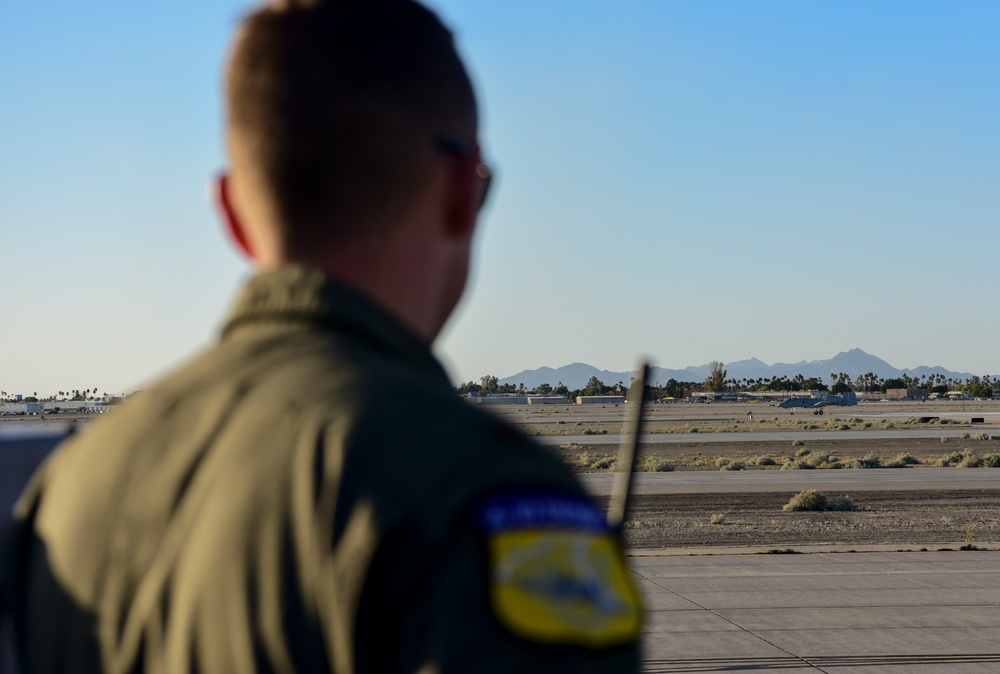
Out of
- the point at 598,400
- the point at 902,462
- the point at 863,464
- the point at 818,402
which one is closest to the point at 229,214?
the point at 863,464

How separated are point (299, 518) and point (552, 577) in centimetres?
29

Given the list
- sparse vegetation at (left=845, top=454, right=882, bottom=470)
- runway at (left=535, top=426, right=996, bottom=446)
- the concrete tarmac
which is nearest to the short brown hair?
the concrete tarmac

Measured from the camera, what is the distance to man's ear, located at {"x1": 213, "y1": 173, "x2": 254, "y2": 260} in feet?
5.66

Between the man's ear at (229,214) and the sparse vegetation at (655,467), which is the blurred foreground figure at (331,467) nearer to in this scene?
the man's ear at (229,214)

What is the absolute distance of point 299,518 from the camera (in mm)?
1209

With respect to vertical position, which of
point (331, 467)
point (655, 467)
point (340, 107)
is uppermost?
point (340, 107)

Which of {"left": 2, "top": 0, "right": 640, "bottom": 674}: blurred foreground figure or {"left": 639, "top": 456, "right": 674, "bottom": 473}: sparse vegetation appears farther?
{"left": 639, "top": 456, "right": 674, "bottom": 473}: sparse vegetation

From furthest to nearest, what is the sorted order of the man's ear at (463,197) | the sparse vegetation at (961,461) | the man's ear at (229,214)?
the sparse vegetation at (961,461) → the man's ear at (229,214) → the man's ear at (463,197)

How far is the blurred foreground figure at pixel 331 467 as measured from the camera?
1.16 meters

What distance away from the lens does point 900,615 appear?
12914mm

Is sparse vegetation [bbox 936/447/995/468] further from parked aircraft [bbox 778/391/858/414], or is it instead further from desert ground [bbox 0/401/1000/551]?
parked aircraft [bbox 778/391/858/414]

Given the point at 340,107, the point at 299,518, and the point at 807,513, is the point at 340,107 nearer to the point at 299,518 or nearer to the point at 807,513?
the point at 299,518

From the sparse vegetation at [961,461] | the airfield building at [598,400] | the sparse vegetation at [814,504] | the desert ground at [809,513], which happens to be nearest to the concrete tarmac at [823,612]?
the desert ground at [809,513]

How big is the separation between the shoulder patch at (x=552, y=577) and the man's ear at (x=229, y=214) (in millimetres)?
749
